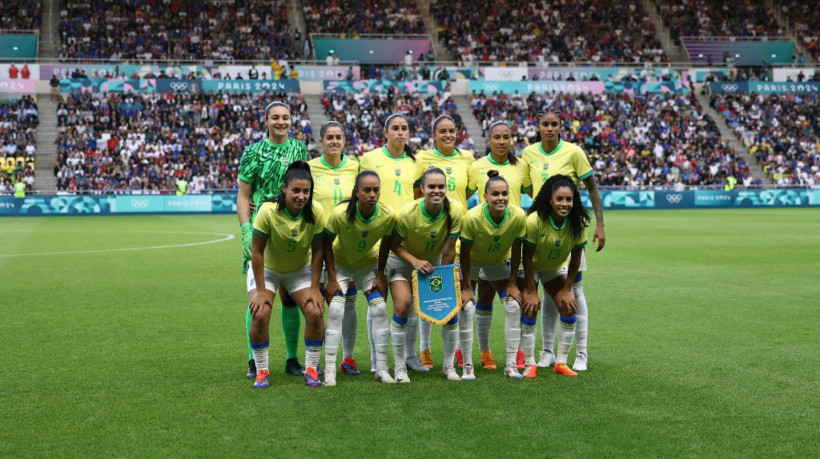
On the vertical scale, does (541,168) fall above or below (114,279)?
above

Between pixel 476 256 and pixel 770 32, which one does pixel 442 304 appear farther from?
pixel 770 32

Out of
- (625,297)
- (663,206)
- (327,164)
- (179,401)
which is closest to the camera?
(179,401)

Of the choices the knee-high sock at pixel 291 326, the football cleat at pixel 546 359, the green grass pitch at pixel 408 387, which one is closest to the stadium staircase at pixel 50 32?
the green grass pitch at pixel 408 387

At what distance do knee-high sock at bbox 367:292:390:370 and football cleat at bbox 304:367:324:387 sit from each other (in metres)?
0.51

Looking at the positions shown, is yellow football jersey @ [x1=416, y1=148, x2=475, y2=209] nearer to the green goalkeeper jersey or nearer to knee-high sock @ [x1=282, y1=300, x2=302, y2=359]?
the green goalkeeper jersey

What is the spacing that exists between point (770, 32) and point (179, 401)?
54.5 metres

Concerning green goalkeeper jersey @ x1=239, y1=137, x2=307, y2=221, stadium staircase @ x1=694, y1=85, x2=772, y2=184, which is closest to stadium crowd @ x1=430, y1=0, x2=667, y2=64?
stadium staircase @ x1=694, y1=85, x2=772, y2=184

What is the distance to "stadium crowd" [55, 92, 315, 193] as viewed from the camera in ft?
121

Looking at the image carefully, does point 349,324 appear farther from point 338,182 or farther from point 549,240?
point 549,240

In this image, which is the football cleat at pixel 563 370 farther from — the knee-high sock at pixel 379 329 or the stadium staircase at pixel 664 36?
the stadium staircase at pixel 664 36

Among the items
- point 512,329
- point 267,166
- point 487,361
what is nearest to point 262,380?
point 267,166

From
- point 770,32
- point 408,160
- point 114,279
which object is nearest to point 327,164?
point 408,160

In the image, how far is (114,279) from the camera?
13773 mm

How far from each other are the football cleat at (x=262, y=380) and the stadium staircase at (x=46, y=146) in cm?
3309
